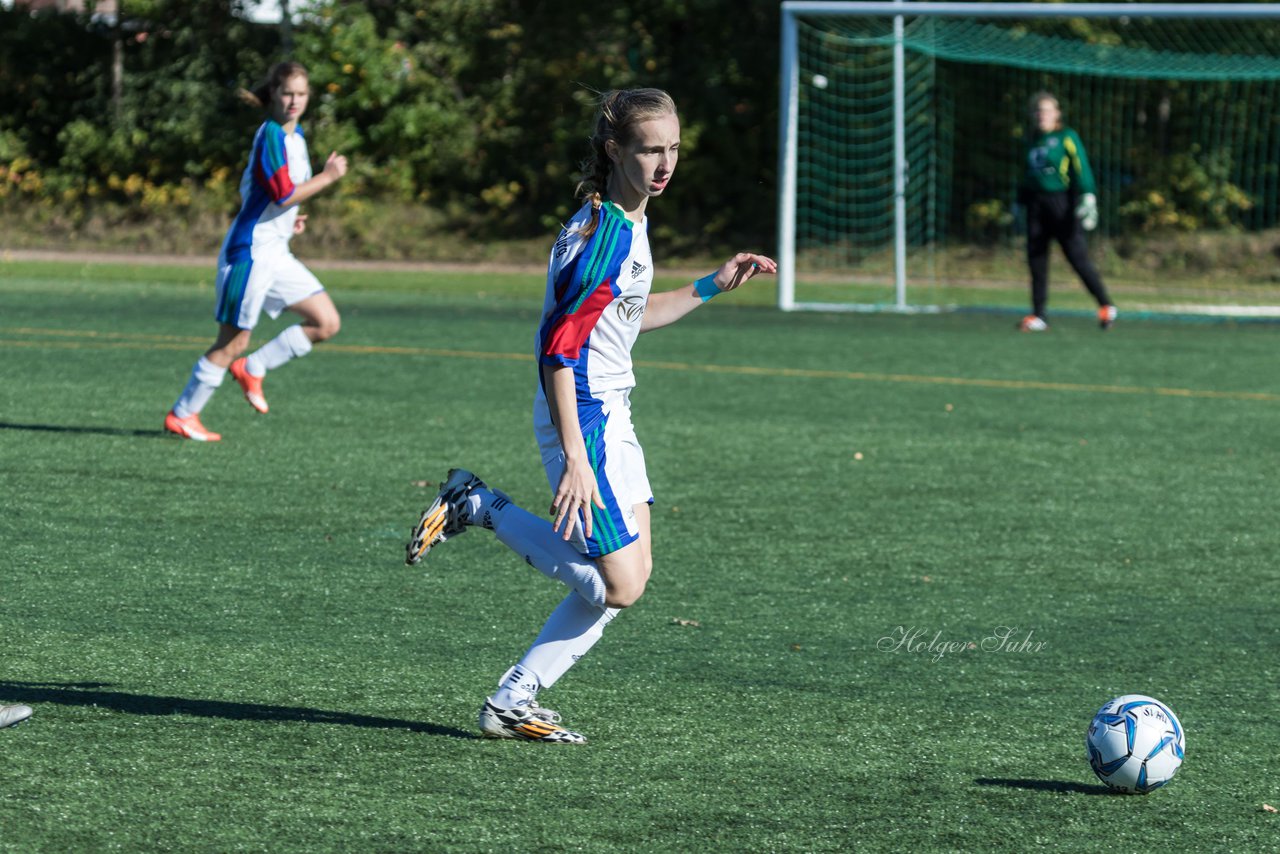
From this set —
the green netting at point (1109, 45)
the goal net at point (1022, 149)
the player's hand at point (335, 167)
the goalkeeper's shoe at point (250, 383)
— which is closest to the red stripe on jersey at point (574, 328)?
the player's hand at point (335, 167)

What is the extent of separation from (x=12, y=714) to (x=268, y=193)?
5.07m

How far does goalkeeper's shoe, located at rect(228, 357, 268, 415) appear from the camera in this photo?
9516 millimetres

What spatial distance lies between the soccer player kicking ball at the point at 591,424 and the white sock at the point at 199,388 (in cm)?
487

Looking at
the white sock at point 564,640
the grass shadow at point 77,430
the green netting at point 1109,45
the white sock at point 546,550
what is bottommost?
the grass shadow at point 77,430

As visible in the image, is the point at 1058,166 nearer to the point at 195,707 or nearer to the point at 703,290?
the point at 703,290

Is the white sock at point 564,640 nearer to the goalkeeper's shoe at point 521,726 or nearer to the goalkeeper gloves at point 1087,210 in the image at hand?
the goalkeeper's shoe at point 521,726

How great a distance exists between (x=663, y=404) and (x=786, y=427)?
116 centimetres

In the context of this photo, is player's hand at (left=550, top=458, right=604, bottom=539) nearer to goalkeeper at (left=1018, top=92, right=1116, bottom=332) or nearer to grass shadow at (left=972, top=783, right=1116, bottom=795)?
grass shadow at (left=972, top=783, right=1116, bottom=795)

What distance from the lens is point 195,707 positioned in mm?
4480

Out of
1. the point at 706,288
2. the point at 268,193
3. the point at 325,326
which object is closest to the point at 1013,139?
the point at 325,326

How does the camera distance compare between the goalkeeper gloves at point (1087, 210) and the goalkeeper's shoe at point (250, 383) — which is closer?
the goalkeeper's shoe at point (250, 383)

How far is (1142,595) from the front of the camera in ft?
20.5

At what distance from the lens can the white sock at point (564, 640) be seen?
4.27 metres
